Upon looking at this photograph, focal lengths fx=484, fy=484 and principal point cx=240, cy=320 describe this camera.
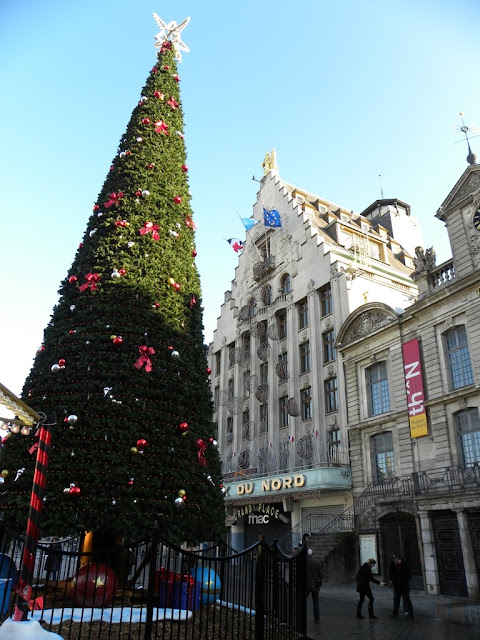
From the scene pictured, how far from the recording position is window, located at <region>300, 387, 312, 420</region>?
104ft

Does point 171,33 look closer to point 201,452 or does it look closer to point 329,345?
point 201,452

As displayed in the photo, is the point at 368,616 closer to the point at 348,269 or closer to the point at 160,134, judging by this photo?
the point at 160,134

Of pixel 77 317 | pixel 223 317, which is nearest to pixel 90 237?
pixel 77 317

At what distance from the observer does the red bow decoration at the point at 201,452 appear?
442 inches

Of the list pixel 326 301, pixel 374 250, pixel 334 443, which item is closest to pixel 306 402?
pixel 334 443

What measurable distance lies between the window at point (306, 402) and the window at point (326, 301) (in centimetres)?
522

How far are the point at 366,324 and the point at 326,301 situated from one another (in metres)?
5.69

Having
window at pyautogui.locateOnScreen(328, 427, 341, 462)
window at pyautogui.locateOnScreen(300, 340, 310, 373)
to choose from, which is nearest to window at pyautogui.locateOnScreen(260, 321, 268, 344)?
window at pyautogui.locateOnScreen(300, 340, 310, 373)

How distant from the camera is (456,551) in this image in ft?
60.8

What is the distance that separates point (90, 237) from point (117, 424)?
5389 mm

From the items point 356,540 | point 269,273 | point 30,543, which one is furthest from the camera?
point 269,273

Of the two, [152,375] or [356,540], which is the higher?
[152,375]

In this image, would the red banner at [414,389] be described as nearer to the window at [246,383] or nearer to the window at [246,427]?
the window at [246,427]

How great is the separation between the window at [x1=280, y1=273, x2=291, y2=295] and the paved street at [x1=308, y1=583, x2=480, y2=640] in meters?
22.8
